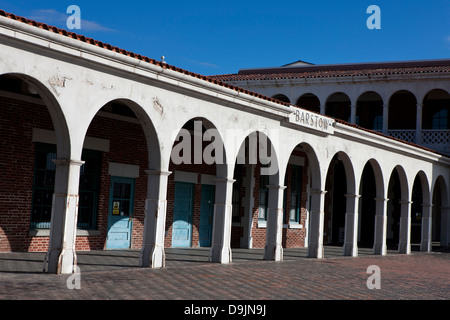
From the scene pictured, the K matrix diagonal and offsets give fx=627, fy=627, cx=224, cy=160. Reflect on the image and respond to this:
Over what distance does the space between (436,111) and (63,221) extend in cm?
2131

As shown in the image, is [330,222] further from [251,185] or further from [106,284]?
[106,284]

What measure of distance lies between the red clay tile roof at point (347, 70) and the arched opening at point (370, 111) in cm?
120

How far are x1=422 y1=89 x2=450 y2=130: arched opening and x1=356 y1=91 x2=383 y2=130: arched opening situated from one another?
6.17 feet

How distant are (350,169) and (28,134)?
31.0 feet

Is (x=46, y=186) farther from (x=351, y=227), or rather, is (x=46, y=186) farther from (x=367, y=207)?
(x=367, y=207)

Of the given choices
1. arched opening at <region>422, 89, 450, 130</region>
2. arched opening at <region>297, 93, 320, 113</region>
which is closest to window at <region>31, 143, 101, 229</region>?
arched opening at <region>297, 93, 320, 113</region>

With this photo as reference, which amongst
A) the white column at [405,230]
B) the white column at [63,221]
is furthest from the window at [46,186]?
the white column at [405,230]

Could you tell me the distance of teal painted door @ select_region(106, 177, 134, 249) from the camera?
52.1 ft

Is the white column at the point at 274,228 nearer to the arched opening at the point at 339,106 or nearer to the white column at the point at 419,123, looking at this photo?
the white column at the point at 419,123

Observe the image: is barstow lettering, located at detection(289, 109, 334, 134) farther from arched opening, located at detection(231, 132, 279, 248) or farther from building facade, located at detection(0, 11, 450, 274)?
arched opening, located at detection(231, 132, 279, 248)

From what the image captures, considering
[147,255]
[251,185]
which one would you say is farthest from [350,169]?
[147,255]

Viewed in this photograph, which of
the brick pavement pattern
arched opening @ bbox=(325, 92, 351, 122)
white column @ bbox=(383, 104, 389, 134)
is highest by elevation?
arched opening @ bbox=(325, 92, 351, 122)

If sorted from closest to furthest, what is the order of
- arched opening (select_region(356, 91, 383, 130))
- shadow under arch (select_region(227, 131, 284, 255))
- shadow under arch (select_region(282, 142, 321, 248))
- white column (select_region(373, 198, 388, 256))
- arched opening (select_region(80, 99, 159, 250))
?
arched opening (select_region(80, 99, 159, 250)) → shadow under arch (select_region(227, 131, 284, 255)) → white column (select_region(373, 198, 388, 256)) → shadow under arch (select_region(282, 142, 321, 248)) → arched opening (select_region(356, 91, 383, 130))

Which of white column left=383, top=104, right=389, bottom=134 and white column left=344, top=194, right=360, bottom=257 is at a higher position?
white column left=383, top=104, right=389, bottom=134
